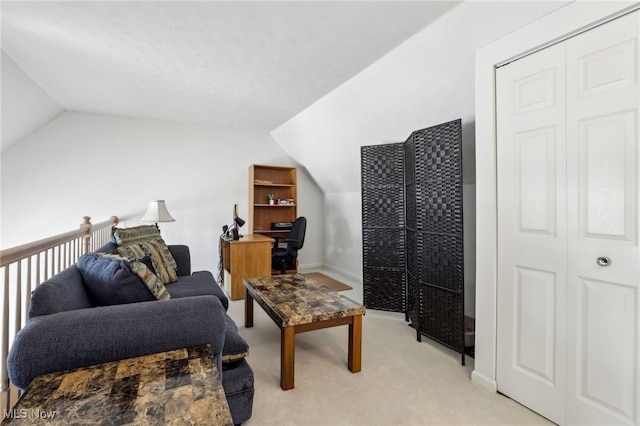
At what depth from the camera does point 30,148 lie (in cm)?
377

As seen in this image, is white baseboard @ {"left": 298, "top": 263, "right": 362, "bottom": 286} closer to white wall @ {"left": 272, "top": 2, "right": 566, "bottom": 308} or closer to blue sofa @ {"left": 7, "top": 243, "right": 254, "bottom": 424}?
white wall @ {"left": 272, "top": 2, "right": 566, "bottom": 308}

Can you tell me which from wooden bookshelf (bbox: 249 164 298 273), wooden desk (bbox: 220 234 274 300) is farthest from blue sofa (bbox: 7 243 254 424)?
wooden bookshelf (bbox: 249 164 298 273)

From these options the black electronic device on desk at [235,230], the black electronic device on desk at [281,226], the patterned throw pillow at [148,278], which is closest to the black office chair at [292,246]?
the black electronic device on desk at [281,226]

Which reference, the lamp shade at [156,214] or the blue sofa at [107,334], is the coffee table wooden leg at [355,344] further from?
the lamp shade at [156,214]

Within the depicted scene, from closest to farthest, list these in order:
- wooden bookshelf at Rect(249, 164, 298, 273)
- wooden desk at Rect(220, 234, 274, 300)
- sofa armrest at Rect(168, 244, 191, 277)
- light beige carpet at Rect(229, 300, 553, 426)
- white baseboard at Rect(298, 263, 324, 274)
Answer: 1. light beige carpet at Rect(229, 300, 553, 426)
2. sofa armrest at Rect(168, 244, 191, 277)
3. wooden desk at Rect(220, 234, 274, 300)
4. wooden bookshelf at Rect(249, 164, 298, 273)
5. white baseboard at Rect(298, 263, 324, 274)

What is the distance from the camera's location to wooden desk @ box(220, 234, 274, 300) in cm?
370

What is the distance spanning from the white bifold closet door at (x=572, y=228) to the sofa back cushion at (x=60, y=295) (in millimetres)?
2255

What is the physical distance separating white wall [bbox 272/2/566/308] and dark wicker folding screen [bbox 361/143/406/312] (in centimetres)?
39

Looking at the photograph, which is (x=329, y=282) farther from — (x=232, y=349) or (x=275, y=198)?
(x=232, y=349)

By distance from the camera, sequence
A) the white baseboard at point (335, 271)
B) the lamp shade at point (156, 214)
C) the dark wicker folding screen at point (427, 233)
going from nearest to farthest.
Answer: the dark wicker folding screen at point (427, 233)
the lamp shade at point (156, 214)
the white baseboard at point (335, 271)

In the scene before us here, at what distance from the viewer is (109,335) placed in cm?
115

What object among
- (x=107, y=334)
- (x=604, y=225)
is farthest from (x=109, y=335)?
(x=604, y=225)

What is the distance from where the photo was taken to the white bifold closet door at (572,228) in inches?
53.4

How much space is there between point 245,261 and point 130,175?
2.16m
